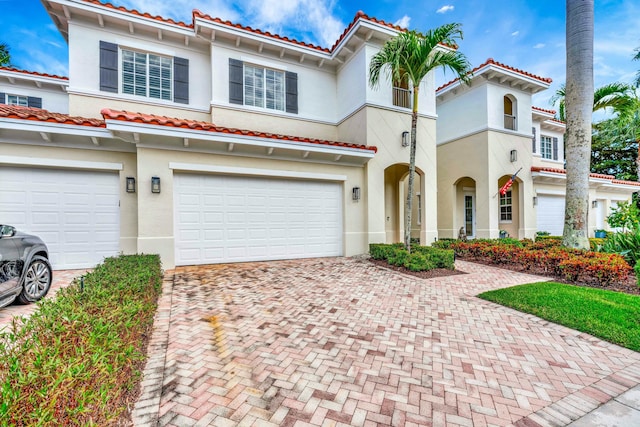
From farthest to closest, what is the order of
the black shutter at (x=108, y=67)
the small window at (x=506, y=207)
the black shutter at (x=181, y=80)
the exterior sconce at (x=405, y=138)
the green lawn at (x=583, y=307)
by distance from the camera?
the small window at (x=506, y=207) < the exterior sconce at (x=405, y=138) < the black shutter at (x=181, y=80) < the black shutter at (x=108, y=67) < the green lawn at (x=583, y=307)

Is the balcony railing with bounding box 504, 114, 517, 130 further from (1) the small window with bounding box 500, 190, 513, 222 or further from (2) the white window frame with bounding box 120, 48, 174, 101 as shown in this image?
(2) the white window frame with bounding box 120, 48, 174, 101

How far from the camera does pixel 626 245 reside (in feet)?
24.6

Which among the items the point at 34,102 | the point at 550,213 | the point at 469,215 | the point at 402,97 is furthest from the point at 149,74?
the point at 550,213

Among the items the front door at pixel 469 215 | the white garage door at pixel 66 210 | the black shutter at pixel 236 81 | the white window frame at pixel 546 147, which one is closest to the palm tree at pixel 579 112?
the front door at pixel 469 215

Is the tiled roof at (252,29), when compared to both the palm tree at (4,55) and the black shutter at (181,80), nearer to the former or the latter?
the black shutter at (181,80)

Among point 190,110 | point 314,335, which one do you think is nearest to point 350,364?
point 314,335

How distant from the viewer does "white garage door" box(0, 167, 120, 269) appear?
6.86 m

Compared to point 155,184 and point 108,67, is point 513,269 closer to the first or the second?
point 155,184

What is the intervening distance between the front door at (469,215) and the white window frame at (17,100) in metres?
20.8

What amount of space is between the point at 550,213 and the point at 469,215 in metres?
4.52

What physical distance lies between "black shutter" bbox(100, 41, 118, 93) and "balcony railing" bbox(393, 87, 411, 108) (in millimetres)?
9653

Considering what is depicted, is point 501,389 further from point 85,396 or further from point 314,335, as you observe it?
point 85,396

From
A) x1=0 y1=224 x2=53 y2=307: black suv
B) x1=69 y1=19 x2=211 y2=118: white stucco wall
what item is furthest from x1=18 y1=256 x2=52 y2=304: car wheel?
x1=69 y1=19 x2=211 y2=118: white stucco wall

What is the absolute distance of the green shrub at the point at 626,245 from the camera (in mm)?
7188
